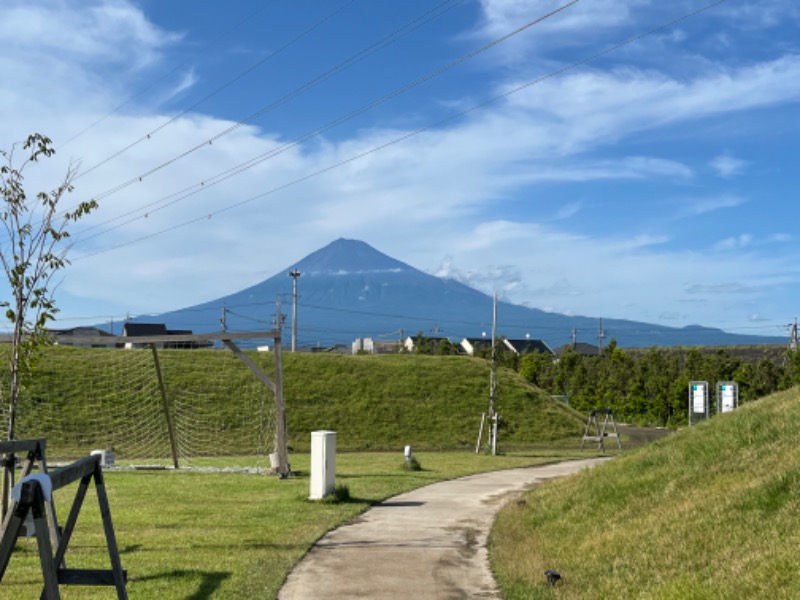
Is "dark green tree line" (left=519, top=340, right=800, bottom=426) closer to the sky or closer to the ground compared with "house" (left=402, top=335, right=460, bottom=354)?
closer to the ground

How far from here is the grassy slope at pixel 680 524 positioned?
7.46 m

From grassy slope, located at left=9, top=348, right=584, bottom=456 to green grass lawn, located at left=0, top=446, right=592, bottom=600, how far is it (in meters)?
13.1

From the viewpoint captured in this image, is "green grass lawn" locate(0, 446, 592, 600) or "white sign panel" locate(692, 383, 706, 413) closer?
"green grass lawn" locate(0, 446, 592, 600)

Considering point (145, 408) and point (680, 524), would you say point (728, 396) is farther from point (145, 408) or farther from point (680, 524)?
point (145, 408)

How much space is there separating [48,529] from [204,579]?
348 cm

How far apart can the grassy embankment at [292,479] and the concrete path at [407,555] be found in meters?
0.35

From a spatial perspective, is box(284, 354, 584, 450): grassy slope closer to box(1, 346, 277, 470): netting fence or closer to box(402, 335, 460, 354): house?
box(1, 346, 277, 470): netting fence

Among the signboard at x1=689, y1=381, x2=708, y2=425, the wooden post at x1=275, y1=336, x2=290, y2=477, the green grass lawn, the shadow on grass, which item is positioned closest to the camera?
the shadow on grass

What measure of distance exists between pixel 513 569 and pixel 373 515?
4695mm

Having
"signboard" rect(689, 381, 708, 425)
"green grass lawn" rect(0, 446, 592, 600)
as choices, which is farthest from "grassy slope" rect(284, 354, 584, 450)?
"green grass lawn" rect(0, 446, 592, 600)

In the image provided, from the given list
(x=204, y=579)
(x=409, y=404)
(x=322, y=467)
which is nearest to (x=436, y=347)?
(x=409, y=404)

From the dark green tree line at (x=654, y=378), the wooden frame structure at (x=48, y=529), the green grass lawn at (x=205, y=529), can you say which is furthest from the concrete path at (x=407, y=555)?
the dark green tree line at (x=654, y=378)

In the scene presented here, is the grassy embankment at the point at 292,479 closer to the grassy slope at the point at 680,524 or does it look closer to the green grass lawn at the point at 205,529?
the green grass lawn at the point at 205,529

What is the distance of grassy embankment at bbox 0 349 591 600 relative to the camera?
945cm
